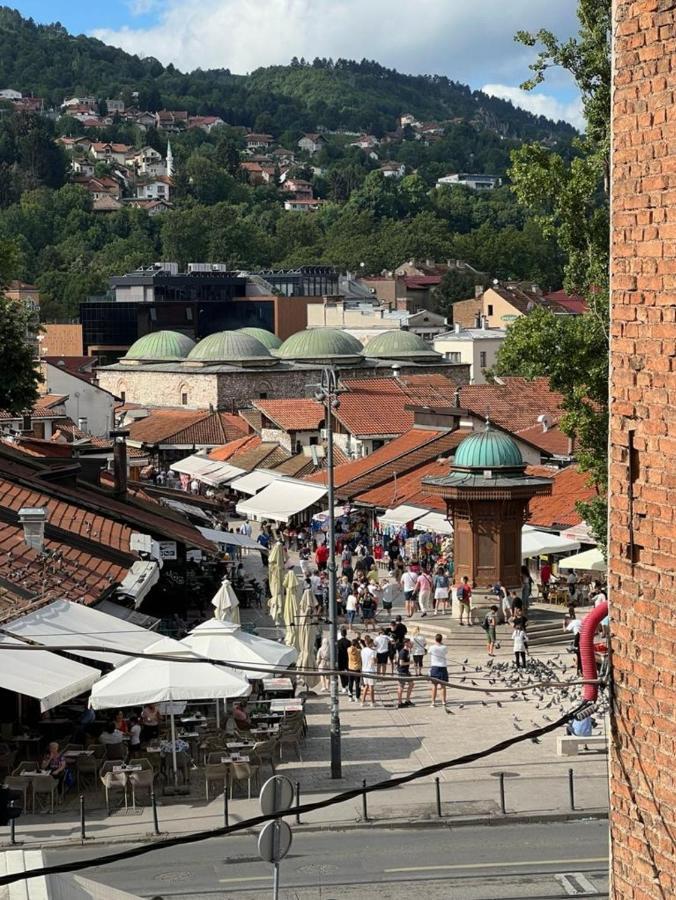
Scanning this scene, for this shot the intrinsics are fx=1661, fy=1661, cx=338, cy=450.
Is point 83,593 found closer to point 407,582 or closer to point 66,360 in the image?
point 407,582

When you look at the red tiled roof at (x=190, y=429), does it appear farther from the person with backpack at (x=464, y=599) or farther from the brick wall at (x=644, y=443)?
the brick wall at (x=644, y=443)

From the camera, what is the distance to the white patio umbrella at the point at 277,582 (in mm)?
34812

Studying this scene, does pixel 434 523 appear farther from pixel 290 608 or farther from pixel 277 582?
pixel 290 608

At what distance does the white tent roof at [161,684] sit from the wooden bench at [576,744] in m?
5.12

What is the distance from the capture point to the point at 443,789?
2220cm

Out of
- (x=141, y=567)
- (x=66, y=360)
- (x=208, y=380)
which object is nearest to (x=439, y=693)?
(x=141, y=567)

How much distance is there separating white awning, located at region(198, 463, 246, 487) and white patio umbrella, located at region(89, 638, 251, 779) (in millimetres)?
37192

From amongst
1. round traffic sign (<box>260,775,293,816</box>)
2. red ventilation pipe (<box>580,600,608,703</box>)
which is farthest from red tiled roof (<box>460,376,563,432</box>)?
red ventilation pipe (<box>580,600,608,703</box>)

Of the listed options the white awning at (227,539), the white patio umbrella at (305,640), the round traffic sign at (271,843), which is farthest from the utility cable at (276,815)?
the white awning at (227,539)

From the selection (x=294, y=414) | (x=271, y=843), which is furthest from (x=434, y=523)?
(x=271, y=843)

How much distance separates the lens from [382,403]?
69.3m

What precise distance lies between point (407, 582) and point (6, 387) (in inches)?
585

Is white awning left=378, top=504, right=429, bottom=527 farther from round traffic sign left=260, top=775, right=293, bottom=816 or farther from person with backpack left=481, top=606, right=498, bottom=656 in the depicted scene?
round traffic sign left=260, top=775, right=293, bottom=816

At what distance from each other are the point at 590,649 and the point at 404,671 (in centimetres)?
2189
